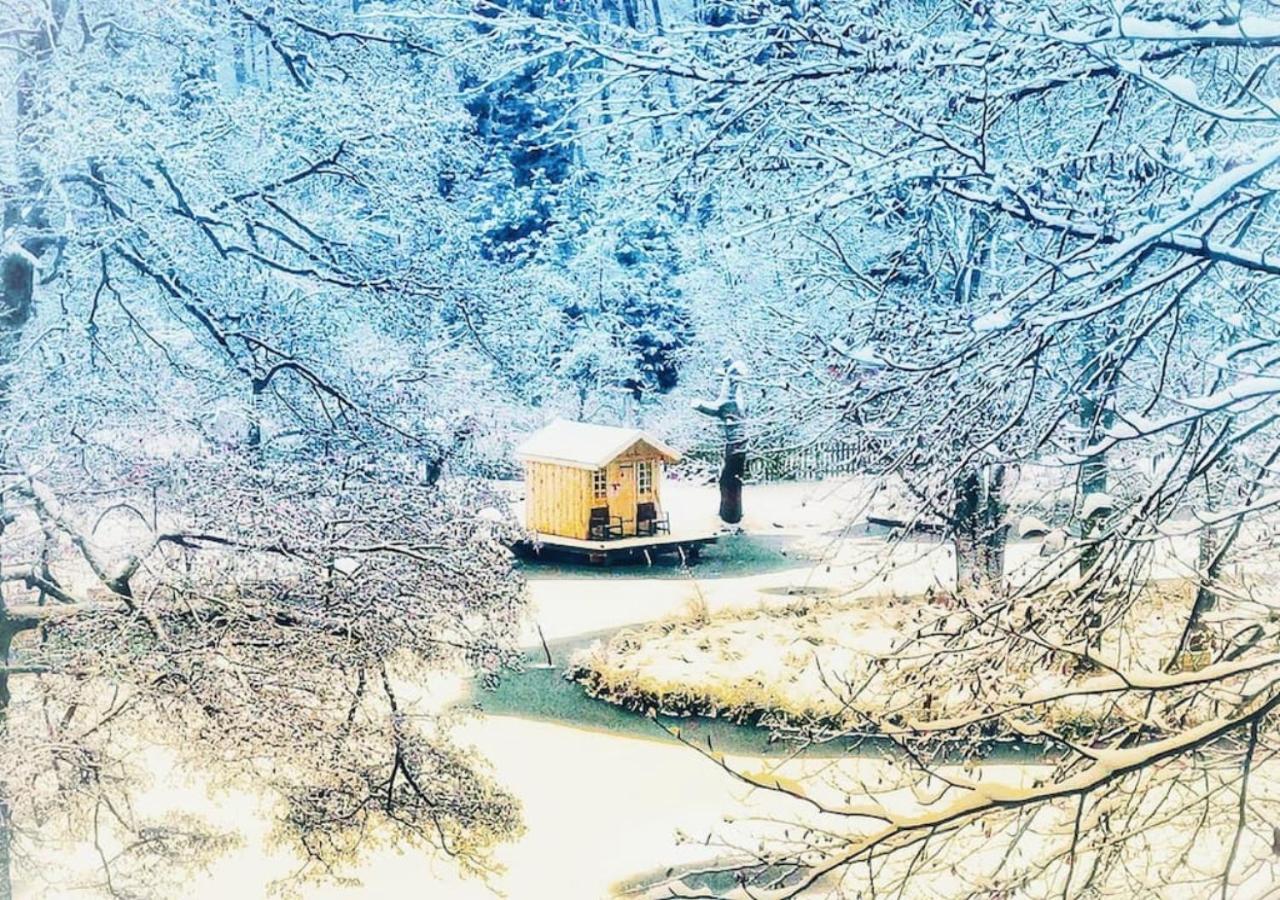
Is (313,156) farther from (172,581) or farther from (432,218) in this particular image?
(172,581)

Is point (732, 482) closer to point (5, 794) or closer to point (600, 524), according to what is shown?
point (600, 524)

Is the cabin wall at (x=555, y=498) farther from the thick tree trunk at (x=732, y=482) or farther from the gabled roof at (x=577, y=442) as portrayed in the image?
the thick tree trunk at (x=732, y=482)

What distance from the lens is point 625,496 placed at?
117 inches

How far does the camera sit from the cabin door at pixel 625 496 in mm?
2924

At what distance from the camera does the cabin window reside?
293 cm

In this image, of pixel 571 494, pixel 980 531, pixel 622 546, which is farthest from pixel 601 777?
pixel 980 531

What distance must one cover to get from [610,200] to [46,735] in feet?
5.65

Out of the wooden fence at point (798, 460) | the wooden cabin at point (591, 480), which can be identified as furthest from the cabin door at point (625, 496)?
the wooden fence at point (798, 460)

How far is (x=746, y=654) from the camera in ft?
9.46

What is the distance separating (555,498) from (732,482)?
0.42 meters

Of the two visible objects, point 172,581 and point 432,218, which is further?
point 432,218

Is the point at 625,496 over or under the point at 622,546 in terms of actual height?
over

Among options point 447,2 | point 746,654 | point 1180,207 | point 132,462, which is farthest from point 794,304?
point 132,462

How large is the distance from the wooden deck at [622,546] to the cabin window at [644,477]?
124 mm
